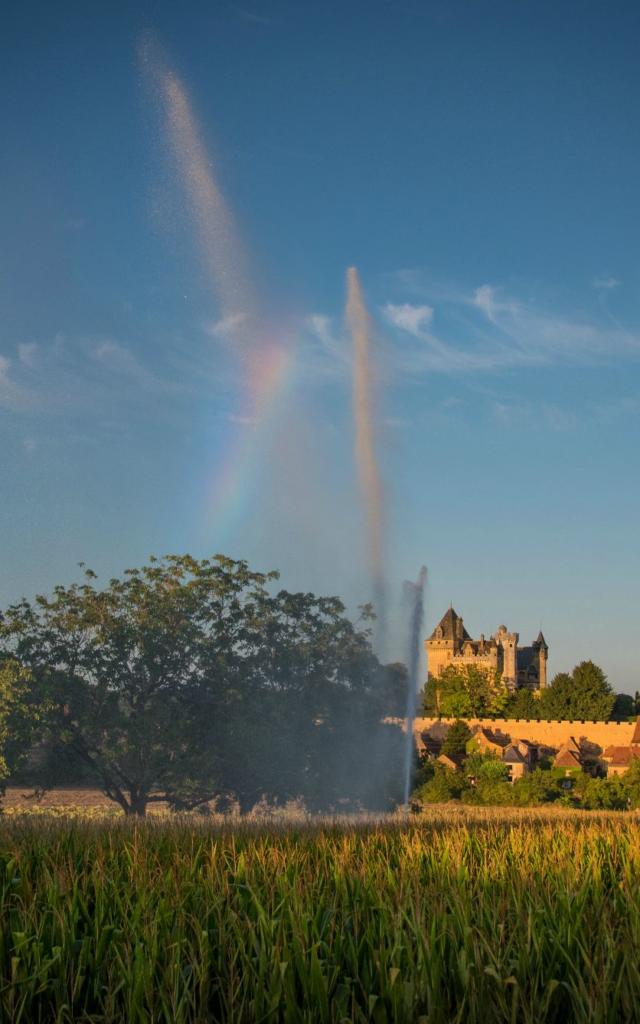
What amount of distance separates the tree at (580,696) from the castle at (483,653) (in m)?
54.7

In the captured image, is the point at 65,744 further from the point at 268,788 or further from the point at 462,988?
the point at 462,988

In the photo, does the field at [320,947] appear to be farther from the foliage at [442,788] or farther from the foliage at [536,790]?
the foliage at [536,790]

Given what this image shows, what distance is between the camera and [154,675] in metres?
42.5

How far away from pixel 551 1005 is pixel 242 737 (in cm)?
3348

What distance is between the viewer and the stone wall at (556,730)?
314 ft

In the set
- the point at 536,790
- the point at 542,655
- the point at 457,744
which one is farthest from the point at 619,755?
the point at 542,655

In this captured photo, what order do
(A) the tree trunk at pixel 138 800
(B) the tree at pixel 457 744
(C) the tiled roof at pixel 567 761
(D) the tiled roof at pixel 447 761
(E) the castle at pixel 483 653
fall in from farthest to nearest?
(E) the castle at pixel 483 653
(B) the tree at pixel 457 744
(C) the tiled roof at pixel 567 761
(D) the tiled roof at pixel 447 761
(A) the tree trunk at pixel 138 800

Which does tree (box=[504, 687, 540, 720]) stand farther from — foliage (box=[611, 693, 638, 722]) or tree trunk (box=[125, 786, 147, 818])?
tree trunk (box=[125, 786, 147, 818])

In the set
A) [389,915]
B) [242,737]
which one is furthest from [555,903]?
[242,737]

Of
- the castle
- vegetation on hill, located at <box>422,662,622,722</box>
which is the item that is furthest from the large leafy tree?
the castle

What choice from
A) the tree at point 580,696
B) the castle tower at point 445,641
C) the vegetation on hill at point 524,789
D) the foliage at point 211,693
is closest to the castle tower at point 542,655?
the castle tower at point 445,641

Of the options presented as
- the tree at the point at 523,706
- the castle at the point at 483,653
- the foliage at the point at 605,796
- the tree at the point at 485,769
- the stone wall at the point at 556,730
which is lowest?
the foliage at the point at 605,796

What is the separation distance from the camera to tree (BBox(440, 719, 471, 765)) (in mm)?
81069

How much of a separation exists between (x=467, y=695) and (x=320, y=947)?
110 m
